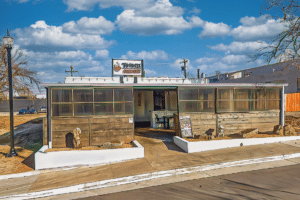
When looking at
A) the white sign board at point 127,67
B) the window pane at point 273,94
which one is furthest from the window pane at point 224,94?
the white sign board at point 127,67

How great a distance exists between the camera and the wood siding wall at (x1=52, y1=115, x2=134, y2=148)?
1037cm

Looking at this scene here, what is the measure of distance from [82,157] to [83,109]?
2.56 m

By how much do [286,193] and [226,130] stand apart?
6288mm

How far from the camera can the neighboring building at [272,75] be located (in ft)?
82.1

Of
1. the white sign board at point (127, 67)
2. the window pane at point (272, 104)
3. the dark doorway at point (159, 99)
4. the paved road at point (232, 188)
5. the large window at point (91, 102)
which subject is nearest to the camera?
the paved road at point (232, 188)

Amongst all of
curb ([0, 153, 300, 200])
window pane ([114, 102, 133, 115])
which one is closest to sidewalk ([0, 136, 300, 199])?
curb ([0, 153, 300, 200])

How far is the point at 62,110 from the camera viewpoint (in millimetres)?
10461

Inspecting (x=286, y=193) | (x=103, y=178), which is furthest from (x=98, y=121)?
(x=286, y=193)

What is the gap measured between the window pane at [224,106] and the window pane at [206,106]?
33 cm

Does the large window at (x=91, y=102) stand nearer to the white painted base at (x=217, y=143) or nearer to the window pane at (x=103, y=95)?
the window pane at (x=103, y=95)

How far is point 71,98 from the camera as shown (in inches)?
413

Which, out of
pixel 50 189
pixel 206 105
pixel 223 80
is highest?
pixel 223 80

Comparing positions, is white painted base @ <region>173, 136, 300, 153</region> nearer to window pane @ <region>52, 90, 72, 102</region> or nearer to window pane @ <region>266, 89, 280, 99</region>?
window pane @ <region>266, 89, 280, 99</region>

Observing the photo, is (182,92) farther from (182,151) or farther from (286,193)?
(286,193)
